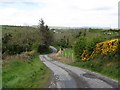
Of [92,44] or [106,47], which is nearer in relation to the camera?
[106,47]

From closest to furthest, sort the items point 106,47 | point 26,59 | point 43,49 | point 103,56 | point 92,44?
1. point 103,56
2. point 106,47
3. point 92,44
4. point 26,59
5. point 43,49

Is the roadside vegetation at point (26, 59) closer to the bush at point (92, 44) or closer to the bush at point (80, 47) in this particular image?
the bush at point (80, 47)

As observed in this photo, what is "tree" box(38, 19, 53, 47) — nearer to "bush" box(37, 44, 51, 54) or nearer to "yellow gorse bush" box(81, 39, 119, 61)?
"bush" box(37, 44, 51, 54)

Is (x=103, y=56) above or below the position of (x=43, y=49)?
above

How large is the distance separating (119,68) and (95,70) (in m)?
5.94

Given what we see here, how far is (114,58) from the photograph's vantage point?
45.5 metres

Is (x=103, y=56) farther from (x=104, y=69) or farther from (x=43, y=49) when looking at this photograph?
(x=43, y=49)

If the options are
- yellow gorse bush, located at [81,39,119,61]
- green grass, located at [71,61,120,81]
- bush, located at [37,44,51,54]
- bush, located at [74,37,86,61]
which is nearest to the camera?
green grass, located at [71,61,120,81]

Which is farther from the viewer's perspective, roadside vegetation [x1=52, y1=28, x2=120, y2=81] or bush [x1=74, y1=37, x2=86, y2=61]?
bush [x1=74, y1=37, x2=86, y2=61]

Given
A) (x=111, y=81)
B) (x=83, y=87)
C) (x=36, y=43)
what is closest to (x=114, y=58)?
(x=111, y=81)

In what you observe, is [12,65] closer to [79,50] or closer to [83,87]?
[79,50]

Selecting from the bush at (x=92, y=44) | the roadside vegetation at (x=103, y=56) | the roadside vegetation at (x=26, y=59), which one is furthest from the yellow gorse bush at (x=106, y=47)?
the roadside vegetation at (x=26, y=59)

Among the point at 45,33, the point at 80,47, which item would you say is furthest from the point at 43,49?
the point at 80,47

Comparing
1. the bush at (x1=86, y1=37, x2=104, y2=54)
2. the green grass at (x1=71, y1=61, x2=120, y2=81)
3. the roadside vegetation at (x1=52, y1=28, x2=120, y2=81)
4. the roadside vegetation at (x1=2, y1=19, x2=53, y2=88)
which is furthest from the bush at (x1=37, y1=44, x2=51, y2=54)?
the green grass at (x1=71, y1=61, x2=120, y2=81)
